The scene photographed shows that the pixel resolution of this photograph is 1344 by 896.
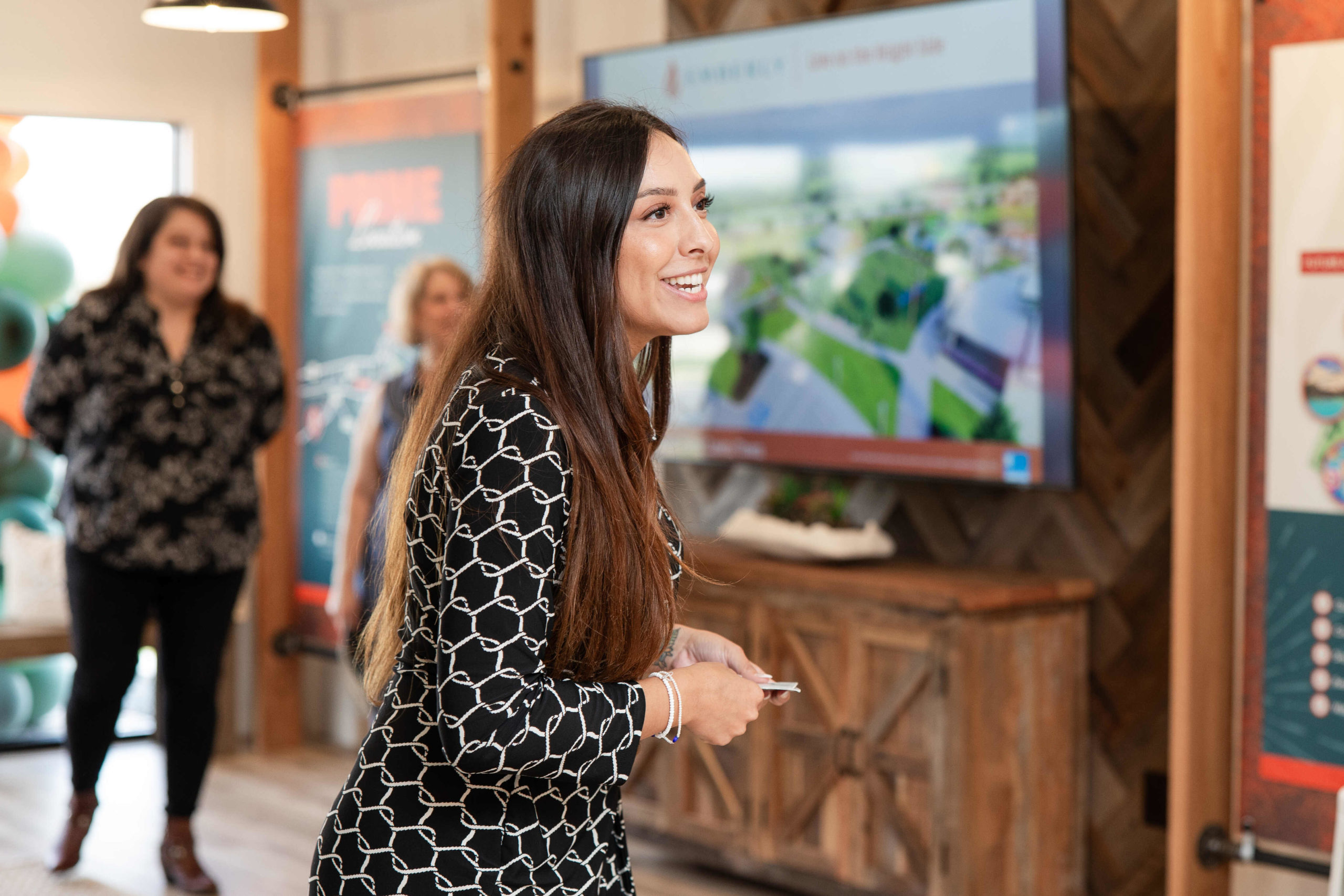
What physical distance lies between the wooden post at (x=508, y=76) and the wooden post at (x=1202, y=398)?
2.25 m

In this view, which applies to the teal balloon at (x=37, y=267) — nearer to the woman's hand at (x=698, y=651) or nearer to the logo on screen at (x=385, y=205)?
the logo on screen at (x=385, y=205)

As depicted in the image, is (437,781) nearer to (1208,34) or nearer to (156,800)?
(1208,34)

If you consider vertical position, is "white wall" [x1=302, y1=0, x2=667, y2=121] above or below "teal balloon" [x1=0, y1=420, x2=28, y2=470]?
above

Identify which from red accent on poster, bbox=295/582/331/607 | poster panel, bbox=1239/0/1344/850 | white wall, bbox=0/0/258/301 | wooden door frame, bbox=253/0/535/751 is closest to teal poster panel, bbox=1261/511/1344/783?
poster panel, bbox=1239/0/1344/850

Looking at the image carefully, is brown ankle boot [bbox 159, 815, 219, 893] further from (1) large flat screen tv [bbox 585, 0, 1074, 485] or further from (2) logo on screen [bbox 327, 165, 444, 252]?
(2) logo on screen [bbox 327, 165, 444, 252]

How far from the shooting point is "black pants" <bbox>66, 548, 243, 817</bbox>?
375 cm

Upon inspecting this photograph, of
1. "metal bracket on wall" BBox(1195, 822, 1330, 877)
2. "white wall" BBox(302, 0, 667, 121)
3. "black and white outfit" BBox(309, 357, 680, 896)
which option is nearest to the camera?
"black and white outfit" BBox(309, 357, 680, 896)

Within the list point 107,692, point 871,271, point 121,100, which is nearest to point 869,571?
point 871,271

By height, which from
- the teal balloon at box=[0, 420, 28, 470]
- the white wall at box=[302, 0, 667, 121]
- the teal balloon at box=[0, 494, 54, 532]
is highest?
the white wall at box=[302, 0, 667, 121]

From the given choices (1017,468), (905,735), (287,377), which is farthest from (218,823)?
(1017,468)

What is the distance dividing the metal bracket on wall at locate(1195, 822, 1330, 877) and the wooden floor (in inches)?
50.6

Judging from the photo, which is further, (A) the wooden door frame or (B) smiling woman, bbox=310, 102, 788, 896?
(A) the wooden door frame

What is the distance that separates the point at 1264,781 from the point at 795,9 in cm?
252

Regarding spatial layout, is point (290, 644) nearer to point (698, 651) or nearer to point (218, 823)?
point (218, 823)
